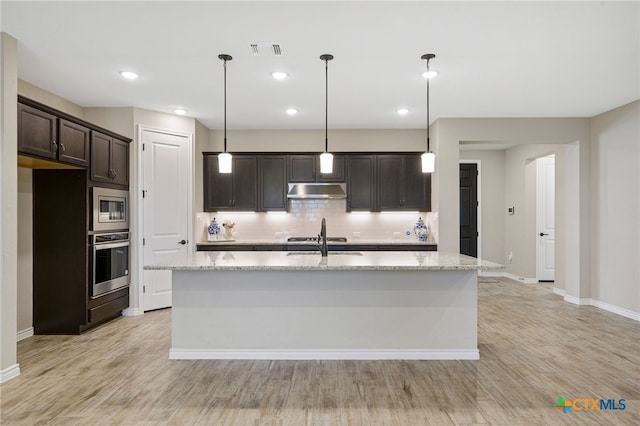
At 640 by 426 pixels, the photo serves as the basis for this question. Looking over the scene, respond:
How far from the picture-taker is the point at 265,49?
3.28 metres

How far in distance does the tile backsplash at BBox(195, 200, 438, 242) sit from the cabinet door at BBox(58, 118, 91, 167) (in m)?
2.43

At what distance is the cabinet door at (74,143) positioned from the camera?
3.74 m

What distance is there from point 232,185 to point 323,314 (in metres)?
3.32

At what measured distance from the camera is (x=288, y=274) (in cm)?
342

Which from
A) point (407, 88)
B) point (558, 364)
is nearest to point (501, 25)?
point (407, 88)

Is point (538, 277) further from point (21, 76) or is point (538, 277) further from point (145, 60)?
point (21, 76)

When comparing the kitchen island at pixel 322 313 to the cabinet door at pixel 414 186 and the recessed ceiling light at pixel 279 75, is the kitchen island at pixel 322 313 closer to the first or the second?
the recessed ceiling light at pixel 279 75

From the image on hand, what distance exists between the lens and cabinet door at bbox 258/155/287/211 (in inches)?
241

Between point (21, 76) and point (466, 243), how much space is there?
7363 millimetres

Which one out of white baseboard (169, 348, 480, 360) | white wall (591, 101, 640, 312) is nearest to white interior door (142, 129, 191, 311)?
white baseboard (169, 348, 480, 360)

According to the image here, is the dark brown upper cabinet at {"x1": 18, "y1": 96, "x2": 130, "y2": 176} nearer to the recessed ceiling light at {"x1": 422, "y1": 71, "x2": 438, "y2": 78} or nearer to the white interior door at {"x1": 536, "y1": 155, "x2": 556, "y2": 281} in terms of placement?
the recessed ceiling light at {"x1": 422, "y1": 71, "x2": 438, "y2": 78}

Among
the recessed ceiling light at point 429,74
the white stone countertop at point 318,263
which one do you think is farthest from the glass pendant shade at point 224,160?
the recessed ceiling light at point 429,74

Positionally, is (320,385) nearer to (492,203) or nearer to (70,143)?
(70,143)

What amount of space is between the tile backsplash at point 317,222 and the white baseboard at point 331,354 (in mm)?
3018
